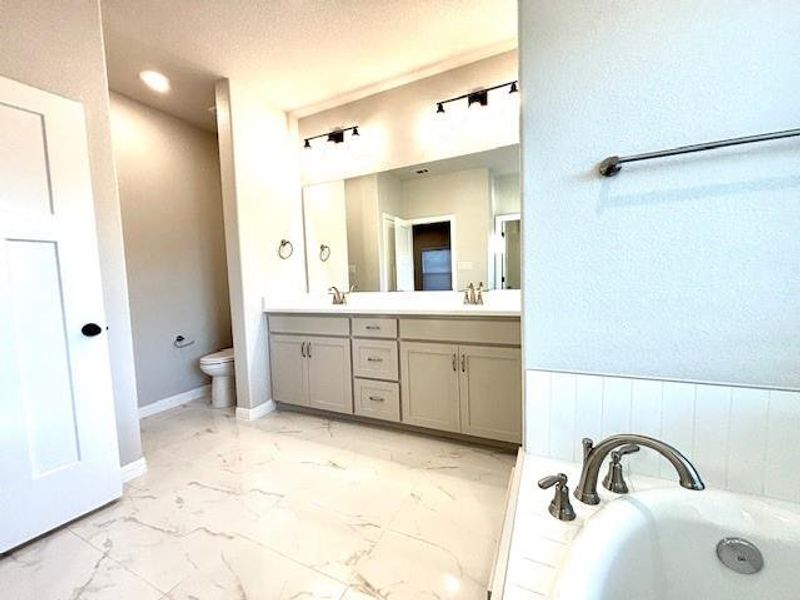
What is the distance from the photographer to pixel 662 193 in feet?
3.59

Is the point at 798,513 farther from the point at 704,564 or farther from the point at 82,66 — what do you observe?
the point at 82,66

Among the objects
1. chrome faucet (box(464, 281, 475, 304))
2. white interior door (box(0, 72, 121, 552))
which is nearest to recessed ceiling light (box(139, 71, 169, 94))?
white interior door (box(0, 72, 121, 552))

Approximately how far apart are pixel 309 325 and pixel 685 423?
7.10 feet

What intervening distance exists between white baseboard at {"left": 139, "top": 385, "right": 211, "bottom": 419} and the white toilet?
0.28 metres

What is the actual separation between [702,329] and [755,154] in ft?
1.65

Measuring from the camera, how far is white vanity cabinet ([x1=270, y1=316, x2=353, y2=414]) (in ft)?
8.31

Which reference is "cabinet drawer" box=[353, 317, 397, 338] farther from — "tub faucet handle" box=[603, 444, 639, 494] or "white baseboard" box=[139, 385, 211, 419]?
"white baseboard" box=[139, 385, 211, 419]

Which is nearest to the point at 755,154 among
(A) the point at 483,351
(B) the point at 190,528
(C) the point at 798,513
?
(C) the point at 798,513

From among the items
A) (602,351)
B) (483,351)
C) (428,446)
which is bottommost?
(428,446)

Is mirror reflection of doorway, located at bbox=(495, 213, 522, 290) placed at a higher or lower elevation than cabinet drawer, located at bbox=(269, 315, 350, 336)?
higher

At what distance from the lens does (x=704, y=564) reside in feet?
2.92

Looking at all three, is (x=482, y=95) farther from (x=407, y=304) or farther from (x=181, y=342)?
(x=181, y=342)

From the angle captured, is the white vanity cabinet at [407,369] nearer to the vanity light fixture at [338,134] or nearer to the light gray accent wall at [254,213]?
the light gray accent wall at [254,213]

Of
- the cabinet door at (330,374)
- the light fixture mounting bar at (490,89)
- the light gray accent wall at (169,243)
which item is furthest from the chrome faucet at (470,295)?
the light gray accent wall at (169,243)
